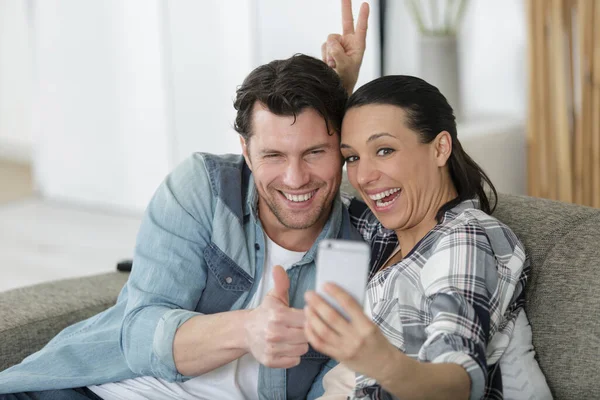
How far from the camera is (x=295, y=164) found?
1.71 m

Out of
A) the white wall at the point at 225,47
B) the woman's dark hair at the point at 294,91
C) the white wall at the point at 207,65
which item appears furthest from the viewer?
the white wall at the point at 207,65

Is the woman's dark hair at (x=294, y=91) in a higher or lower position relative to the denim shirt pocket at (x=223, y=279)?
higher

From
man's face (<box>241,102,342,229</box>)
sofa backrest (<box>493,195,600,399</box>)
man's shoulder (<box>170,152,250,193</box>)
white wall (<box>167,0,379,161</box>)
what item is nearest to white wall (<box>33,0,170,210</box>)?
white wall (<box>167,0,379,161</box>)

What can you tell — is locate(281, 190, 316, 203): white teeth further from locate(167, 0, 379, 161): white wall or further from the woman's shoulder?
locate(167, 0, 379, 161): white wall

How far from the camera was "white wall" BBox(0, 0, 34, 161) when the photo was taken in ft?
20.2

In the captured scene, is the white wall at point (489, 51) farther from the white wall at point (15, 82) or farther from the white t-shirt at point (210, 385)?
the white wall at point (15, 82)

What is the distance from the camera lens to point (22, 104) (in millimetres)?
6320

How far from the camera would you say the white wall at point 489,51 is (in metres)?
3.84

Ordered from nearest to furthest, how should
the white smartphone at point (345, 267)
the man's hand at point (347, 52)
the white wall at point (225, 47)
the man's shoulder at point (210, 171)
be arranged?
the white smartphone at point (345, 267) < the man's shoulder at point (210, 171) < the man's hand at point (347, 52) < the white wall at point (225, 47)

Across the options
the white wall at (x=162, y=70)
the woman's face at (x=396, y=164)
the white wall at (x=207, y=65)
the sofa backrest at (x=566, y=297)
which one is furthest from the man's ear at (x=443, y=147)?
the white wall at (x=207, y=65)

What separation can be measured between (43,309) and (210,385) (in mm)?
483

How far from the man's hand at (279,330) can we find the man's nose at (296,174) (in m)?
0.30

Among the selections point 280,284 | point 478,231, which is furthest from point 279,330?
point 478,231

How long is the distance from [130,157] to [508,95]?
212cm
